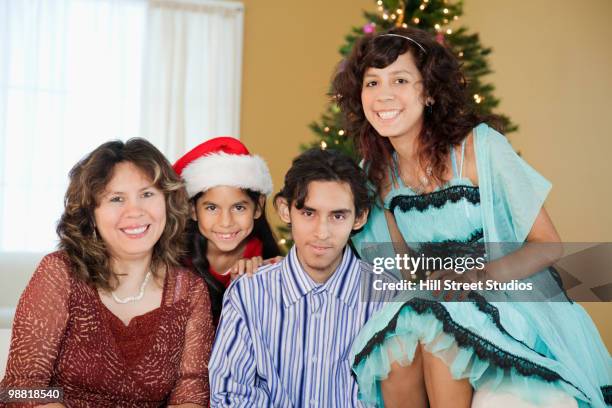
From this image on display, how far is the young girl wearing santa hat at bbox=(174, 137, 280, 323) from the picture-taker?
228 centimetres

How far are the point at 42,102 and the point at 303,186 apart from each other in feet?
10.8

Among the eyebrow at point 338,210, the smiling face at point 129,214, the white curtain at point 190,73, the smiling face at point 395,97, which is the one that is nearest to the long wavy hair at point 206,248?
the smiling face at point 129,214

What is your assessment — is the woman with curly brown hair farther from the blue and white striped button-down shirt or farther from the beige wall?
the beige wall

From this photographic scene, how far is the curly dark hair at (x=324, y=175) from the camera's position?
1.92 meters

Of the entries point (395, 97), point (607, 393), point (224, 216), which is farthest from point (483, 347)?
point (224, 216)

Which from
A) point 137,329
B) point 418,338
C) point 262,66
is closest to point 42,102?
point 262,66

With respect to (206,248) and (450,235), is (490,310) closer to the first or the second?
(450,235)

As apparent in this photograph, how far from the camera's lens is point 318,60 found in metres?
5.30

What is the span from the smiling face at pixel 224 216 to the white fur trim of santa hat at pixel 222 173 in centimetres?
3

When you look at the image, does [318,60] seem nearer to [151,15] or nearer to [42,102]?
[151,15]

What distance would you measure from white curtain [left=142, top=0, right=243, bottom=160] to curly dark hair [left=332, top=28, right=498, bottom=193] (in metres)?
2.91

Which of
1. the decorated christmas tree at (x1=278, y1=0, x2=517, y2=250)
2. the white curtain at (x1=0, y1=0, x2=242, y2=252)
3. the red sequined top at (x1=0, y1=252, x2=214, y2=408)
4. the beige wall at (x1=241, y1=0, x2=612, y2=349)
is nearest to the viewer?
the red sequined top at (x1=0, y1=252, x2=214, y2=408)

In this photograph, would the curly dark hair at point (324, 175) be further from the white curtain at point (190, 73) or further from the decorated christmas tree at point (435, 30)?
the white curtain at point (190, 73)

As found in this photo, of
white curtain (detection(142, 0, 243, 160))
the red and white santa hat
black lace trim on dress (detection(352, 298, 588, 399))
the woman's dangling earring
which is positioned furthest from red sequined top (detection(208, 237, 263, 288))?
white curtain (detection(142, 0, 243, 160))
